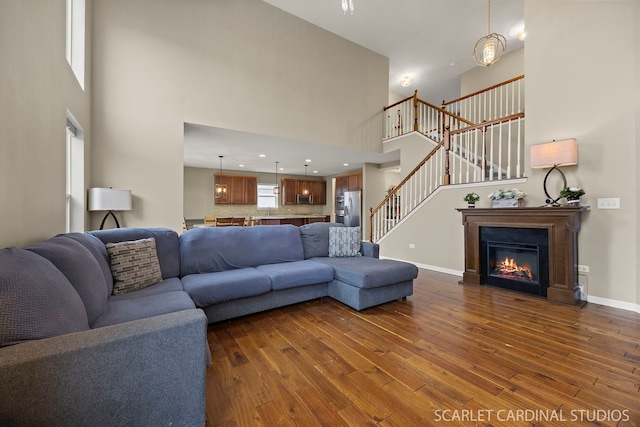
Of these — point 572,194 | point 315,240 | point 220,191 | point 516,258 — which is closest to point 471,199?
point 516,258

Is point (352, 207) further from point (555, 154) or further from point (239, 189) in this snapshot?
point (555, 154)

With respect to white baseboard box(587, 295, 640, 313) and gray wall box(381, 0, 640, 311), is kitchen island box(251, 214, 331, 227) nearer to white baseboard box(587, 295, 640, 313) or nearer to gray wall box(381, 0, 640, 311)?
gray wall box(381, 0, 640, 311)

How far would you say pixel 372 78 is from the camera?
21.1 feet

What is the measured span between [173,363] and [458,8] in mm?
6813

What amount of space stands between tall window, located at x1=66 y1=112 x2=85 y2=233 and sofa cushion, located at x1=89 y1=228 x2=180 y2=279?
3.19 ft

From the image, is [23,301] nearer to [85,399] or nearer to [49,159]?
[85,399]

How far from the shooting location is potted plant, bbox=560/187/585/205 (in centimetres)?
307

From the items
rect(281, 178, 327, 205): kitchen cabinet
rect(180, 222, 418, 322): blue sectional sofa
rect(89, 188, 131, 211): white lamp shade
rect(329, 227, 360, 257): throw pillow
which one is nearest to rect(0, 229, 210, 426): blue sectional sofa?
rect(180, 222, 418, 322): blue sectional sofa

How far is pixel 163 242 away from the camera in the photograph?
271cm

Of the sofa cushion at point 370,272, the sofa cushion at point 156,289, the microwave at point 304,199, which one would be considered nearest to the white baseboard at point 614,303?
the sofa cushion at point 370,272

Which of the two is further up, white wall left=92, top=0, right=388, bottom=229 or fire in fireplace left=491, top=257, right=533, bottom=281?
white wall left=92, top=0, right=388, bottom=229

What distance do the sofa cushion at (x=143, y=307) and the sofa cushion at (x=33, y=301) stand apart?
1.24 feet

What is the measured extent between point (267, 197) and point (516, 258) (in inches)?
314

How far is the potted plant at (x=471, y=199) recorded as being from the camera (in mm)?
3986
